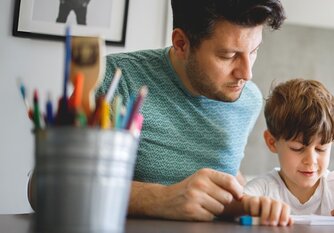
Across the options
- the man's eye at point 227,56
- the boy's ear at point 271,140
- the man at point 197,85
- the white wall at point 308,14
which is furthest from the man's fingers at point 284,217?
the white wall at point 308,14

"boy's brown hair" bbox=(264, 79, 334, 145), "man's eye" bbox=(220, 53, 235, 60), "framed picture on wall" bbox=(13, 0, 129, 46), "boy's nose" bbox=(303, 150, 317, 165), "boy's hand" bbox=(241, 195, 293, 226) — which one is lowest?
"boy's hand" bbox=(241, 195, 293, 226)

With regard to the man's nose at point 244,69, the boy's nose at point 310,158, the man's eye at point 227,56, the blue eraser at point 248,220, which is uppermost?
the man's eye at point 227,56

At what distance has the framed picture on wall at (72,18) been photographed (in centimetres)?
211

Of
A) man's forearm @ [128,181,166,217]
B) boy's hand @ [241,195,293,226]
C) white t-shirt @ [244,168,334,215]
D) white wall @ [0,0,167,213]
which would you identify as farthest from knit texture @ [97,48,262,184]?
white wall @ [0,0,167,213]

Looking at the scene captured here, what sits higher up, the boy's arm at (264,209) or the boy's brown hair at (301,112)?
the boy's brown hair at (301,112)

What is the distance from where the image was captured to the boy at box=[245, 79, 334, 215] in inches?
60.6

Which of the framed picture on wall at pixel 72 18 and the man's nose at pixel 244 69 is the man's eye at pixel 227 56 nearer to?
the man's nose at pixel 244 69

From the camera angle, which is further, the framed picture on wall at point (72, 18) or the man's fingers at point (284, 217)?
the framed picture on wall at point (72, 18)

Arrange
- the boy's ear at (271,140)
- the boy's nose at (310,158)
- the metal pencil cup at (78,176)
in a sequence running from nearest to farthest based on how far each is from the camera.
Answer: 1. the metal pencil cup at (78,176)
2. the boy's nose at (310,158)
3. the boy's ear at (271,140)

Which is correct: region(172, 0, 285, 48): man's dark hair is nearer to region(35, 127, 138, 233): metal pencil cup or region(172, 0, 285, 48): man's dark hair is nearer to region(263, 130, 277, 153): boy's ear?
region(263, 130, 277, 153): boy's ear

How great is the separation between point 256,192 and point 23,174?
1008mm

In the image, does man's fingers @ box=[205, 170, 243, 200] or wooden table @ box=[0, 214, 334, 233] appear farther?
man's fingers @ box=[205, 170, 243, 200]

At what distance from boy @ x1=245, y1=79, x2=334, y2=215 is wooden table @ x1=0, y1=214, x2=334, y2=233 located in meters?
0.48

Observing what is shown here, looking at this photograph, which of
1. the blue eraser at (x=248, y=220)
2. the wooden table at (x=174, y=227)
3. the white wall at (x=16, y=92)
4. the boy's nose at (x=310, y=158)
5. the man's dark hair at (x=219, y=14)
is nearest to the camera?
the wooden table at (x=174, y=227)
